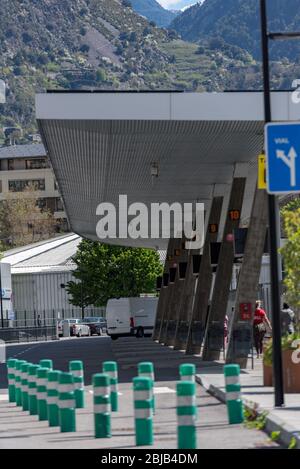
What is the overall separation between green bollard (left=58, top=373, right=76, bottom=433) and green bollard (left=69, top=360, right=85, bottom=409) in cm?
284

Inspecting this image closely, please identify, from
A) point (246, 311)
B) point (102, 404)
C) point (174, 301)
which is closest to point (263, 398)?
point (102, 404)

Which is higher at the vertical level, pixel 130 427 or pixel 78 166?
pixel 78 166

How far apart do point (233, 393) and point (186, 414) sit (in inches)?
143

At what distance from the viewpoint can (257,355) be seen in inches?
1721

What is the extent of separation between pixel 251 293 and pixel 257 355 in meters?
8.75

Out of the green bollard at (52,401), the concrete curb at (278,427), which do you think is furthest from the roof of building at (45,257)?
the concrete curb at (278,427)

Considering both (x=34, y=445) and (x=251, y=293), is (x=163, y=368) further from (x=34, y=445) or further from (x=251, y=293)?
(x=34, y=445)

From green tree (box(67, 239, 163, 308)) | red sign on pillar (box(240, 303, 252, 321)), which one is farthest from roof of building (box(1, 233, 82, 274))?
red sign on pillar (box(240, 303, 252, 321))

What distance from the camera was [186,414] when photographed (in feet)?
49.4

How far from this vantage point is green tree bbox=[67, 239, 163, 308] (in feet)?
387

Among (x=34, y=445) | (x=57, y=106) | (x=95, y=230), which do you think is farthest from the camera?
(x=95, y=230)

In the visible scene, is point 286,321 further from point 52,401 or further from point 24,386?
point 52,401

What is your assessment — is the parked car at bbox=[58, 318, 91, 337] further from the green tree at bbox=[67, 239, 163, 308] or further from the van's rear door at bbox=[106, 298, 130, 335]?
the van's rear door at bbox=[106, 298, 130, 335]
